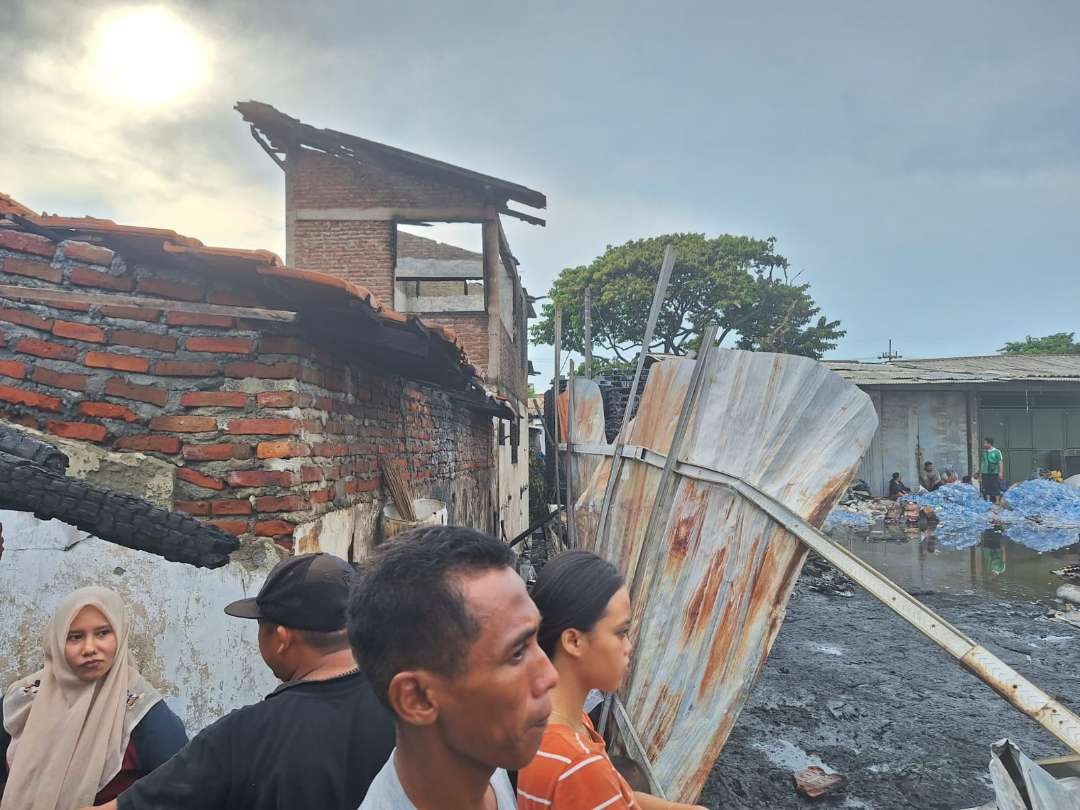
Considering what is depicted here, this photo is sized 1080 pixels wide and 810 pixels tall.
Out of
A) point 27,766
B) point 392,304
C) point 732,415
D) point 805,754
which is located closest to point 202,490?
point 27,766

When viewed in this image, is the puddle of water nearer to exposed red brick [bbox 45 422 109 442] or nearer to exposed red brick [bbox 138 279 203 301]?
exposed red brick [bbox 138 279 203 301]

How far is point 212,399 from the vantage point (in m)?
3.08

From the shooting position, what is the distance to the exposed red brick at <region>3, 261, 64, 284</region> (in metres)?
3.02

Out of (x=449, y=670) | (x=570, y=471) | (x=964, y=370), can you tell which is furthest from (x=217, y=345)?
(x=964, y=370)

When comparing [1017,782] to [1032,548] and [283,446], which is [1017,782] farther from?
[1032,548]

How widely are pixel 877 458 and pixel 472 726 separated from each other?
65.2ft

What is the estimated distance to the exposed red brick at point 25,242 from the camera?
2994mm

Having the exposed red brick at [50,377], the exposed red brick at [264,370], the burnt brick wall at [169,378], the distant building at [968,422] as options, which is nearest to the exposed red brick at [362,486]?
the burnt brick wall at [169,378]

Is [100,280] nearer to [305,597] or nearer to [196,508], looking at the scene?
[196,508]

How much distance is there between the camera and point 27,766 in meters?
2.10

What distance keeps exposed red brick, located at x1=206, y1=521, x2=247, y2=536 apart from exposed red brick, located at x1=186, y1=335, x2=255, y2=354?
79 cm

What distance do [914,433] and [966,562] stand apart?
348 inches

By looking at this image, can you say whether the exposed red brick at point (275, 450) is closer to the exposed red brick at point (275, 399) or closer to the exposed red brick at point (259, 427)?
the exposed red brick at point (259, 427)

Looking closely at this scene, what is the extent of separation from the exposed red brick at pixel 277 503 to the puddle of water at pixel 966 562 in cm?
830
